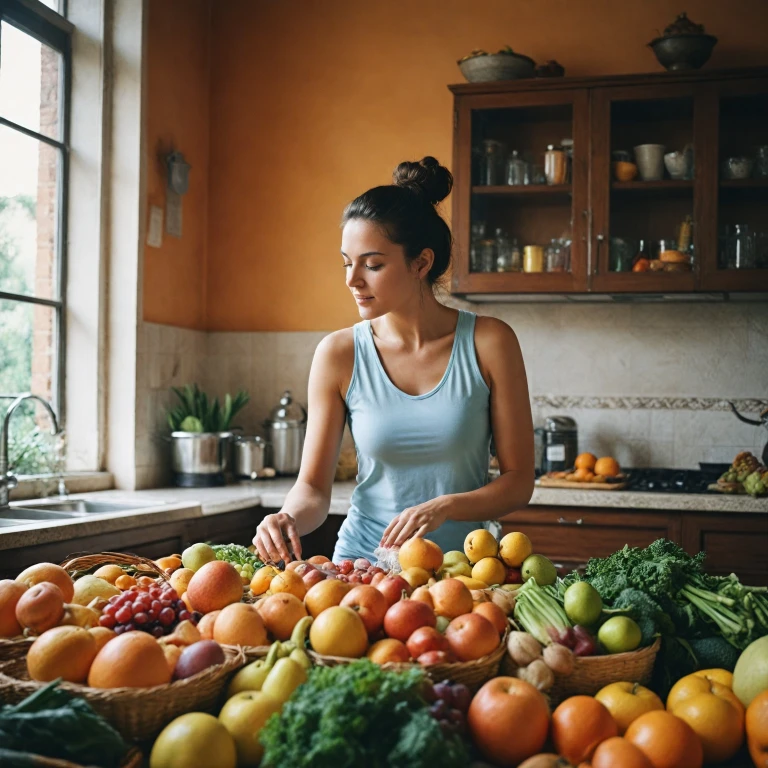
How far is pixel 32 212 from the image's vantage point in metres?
3.57

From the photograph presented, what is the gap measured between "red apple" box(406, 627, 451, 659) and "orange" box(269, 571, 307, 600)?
9.5 inches

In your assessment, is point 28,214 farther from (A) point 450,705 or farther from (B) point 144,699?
(A) point 450,705

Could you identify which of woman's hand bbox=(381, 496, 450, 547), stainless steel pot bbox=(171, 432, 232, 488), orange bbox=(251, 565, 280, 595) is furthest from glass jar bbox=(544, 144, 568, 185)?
orange bbox=(251, 565, 280, 595)

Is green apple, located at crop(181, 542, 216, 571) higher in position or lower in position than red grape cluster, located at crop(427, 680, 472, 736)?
higher

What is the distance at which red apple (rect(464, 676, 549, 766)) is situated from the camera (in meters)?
1.04

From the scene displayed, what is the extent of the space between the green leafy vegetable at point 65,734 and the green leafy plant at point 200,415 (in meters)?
2.85

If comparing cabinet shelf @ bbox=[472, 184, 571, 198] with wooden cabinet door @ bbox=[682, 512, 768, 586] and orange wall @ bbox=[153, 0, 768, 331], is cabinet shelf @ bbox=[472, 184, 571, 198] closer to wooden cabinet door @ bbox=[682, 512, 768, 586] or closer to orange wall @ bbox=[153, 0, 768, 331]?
orange wall @ bbox=[153, 0, 768, 331]

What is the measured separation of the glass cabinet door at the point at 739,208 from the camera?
352 centimetres

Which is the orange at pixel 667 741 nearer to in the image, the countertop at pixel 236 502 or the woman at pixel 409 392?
the woman at pixel 409 392

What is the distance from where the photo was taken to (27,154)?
3.54m

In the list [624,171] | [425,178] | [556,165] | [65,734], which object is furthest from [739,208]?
[65,734]

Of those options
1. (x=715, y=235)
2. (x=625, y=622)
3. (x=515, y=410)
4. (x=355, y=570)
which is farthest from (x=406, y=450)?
(x=715, y=235)

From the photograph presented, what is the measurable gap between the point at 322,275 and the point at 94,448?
1.32 m

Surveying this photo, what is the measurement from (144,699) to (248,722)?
0.42 ft
